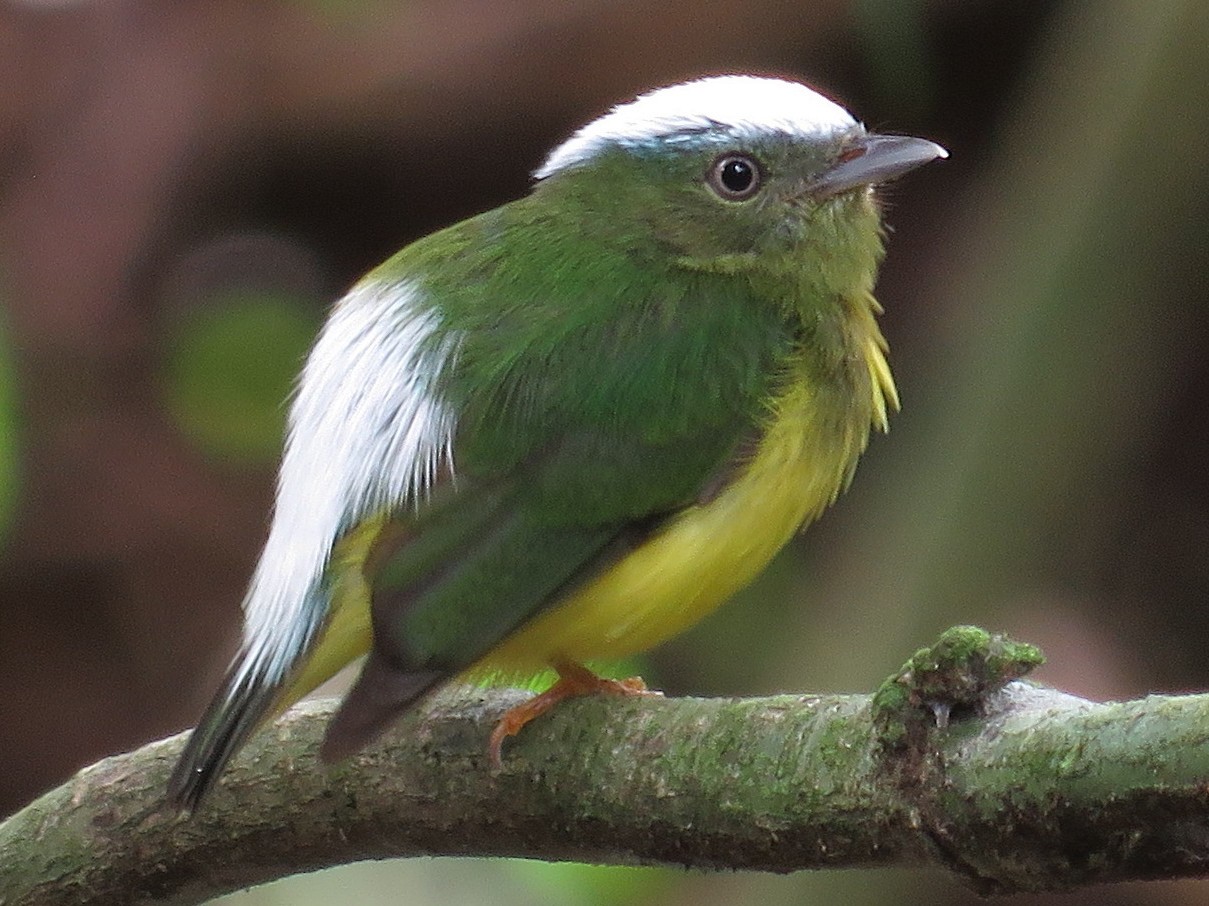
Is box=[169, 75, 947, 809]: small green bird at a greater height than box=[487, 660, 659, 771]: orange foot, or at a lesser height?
greater

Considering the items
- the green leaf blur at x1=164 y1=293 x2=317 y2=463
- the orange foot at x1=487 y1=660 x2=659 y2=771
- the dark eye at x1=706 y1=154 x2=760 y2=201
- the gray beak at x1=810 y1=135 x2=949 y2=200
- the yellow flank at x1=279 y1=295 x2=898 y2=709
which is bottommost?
the green leaf blur at x1=164 y1=293 x2=317 y2=463

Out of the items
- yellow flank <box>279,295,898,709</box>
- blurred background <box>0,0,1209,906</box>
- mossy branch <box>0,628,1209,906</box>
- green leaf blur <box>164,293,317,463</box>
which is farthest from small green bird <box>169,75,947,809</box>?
green leaf blur <box>164,293,317,463</box>

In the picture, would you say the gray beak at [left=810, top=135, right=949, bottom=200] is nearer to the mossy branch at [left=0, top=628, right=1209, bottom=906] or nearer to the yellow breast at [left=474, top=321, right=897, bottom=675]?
the yellow breast at [left=474, top=321, right=897, bottom=675]

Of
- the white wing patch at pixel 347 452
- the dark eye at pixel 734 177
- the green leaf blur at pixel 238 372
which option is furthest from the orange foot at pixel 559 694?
the green leaf blur at pixel 238 372

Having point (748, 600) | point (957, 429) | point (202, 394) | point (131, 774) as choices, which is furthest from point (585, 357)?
point (202, 394)

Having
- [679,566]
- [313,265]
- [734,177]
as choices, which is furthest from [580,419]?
[313,265]

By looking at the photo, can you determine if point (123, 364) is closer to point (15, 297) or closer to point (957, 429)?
point (15, 297)
